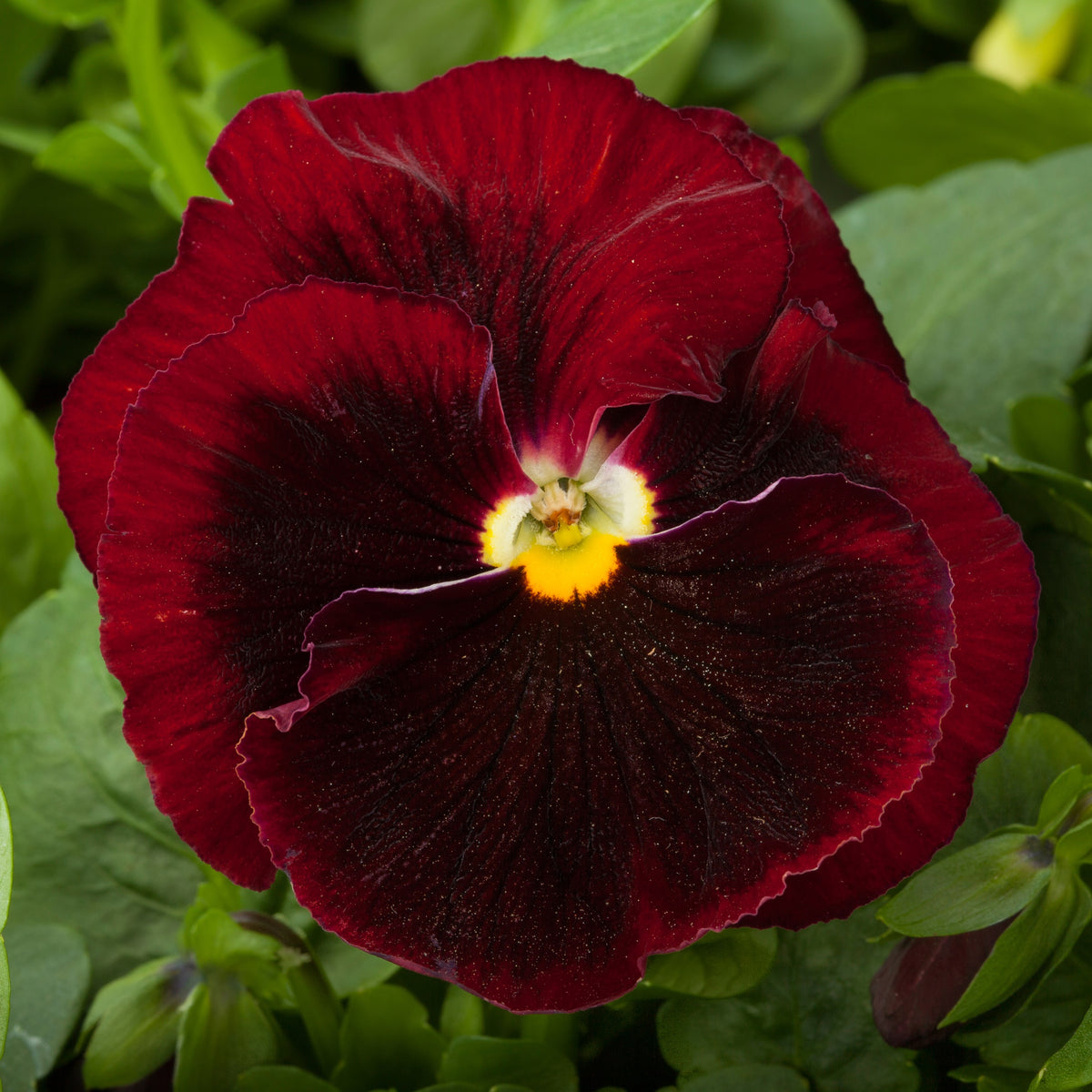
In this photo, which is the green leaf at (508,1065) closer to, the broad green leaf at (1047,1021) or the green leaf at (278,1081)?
the green leaf at (278,1081)

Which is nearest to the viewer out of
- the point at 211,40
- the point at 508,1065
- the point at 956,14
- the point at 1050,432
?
the point at 508,1065

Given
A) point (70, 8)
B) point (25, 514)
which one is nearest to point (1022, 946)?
point (25, 514)

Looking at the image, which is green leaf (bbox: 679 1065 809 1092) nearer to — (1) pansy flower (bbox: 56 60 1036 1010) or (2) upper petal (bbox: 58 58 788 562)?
(1) pansy flower (bbox: 56 60 1036 1010)

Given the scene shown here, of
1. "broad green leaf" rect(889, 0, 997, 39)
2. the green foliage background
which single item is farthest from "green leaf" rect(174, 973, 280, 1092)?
"broad green leaf" rect(889, 0, 997, 39)

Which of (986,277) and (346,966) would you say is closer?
(346,966)

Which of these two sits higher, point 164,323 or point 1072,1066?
point 164,323

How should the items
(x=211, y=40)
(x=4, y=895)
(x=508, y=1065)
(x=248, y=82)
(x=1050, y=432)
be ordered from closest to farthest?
(x=4, y=895) → (x=508, y=1065) → (x=1050, y=432) → (x=248, y=82) → (x=211, y=40)

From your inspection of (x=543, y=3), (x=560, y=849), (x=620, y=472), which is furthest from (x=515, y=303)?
(x=543, y=3)

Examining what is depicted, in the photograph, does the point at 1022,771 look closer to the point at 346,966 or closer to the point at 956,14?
the point at 346,966
